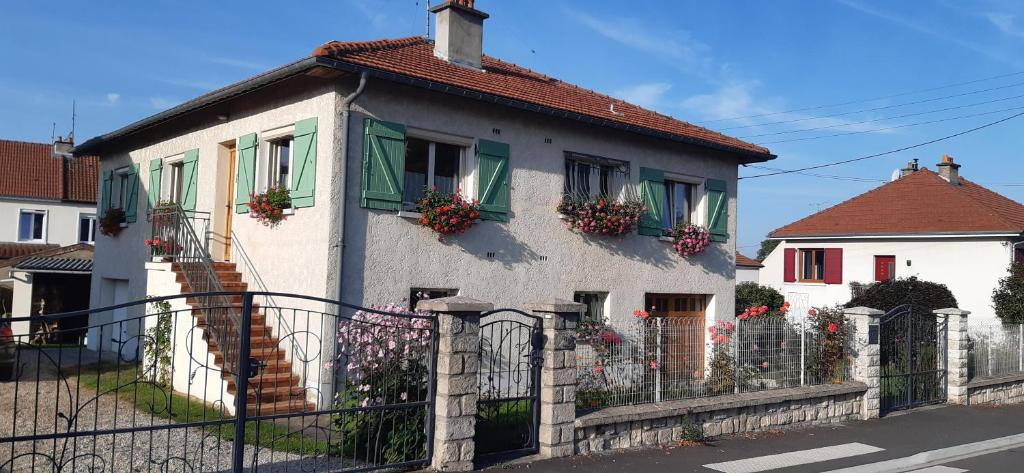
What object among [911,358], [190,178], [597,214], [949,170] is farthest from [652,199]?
[949,170]

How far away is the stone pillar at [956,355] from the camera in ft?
45.7

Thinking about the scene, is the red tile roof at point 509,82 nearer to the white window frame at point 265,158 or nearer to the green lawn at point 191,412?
the white window frame at point 265,158

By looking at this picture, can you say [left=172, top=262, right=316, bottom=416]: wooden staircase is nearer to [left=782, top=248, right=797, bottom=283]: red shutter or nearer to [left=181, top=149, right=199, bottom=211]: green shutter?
[left=181, top=149, right=199, bottom=211]: green shutter

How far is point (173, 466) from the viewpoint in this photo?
300 inches

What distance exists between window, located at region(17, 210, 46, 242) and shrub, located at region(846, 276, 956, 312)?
30966 millimetres

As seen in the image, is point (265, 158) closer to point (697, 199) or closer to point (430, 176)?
point (430, 176)

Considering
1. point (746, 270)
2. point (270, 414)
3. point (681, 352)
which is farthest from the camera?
point (746, 270)

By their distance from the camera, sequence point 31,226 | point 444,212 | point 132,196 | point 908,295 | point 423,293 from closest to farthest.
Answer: point 444,212
point 423,293
point 132,196
point 908,295
point 31,226

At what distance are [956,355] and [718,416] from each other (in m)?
6.34

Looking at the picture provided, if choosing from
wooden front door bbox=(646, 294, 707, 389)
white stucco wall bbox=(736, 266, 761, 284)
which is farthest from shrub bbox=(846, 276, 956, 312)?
white stucco wall bbox=(736, 266, 761, 284)

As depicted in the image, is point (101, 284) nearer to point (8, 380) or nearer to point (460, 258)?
point (8, 380)

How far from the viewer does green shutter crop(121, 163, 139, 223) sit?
16219 mm

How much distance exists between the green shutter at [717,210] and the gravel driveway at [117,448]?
10219 millimetres

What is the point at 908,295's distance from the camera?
19.5 m
